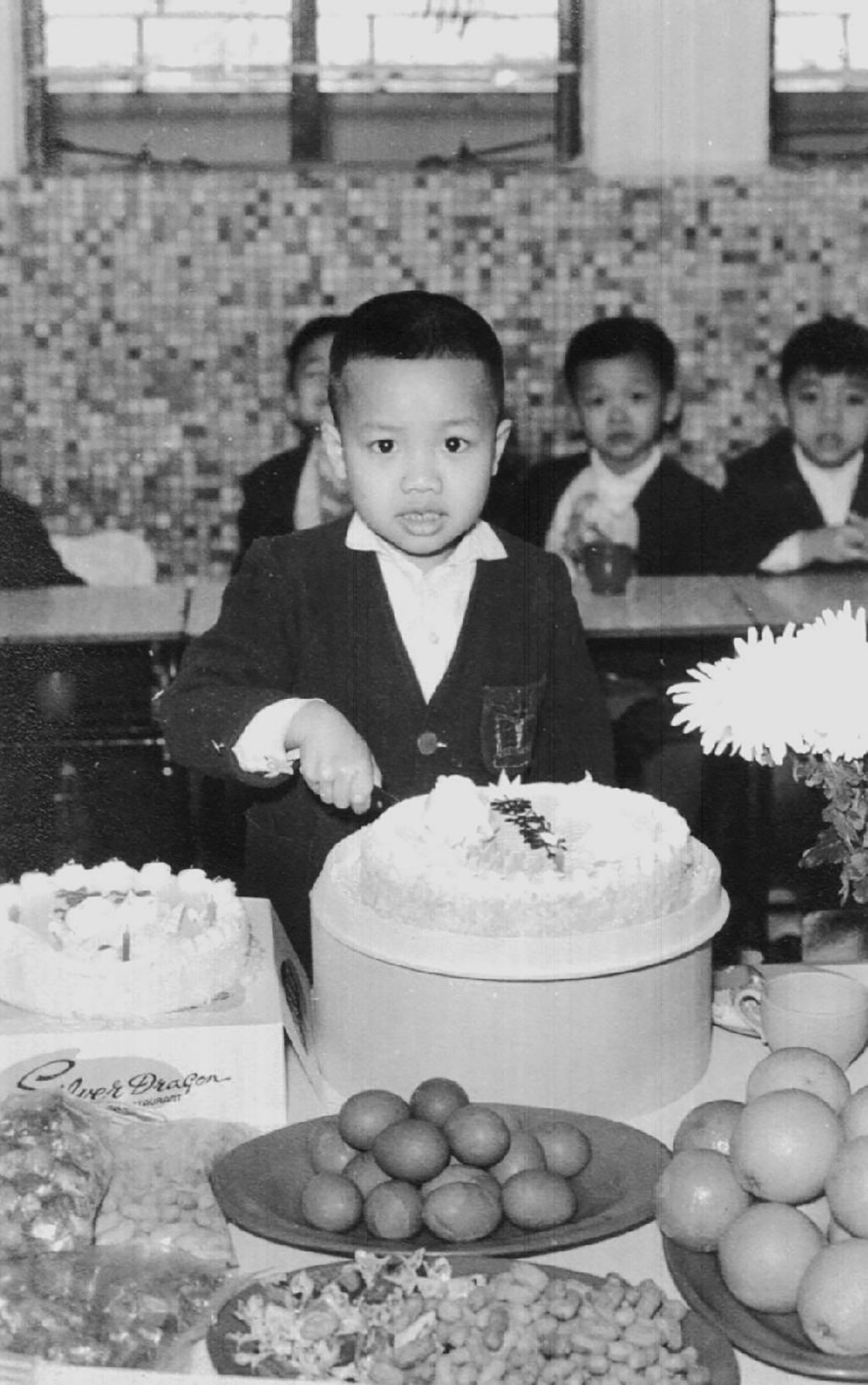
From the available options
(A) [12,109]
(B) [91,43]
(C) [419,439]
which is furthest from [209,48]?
(C) [419,439]

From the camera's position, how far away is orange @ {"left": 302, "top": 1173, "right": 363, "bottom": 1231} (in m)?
Answer: 1.23

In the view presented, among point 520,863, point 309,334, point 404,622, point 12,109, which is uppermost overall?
point 12,109

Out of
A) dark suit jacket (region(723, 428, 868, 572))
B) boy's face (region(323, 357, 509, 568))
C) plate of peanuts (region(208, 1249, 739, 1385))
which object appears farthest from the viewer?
dark suit jacket (region(723, 428, 868, 572))

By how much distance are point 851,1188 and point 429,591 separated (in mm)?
1084

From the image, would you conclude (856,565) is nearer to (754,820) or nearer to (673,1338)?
(754,820)

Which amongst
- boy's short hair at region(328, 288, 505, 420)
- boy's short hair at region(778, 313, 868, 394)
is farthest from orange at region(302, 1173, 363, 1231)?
boy's short hair at region(778, 313, 868, 394)

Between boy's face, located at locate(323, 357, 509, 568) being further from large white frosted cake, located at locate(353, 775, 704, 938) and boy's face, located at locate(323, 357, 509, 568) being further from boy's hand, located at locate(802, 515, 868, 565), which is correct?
boy's hand, located at locate(802, 515, 868, 565)

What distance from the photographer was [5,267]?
187 inches

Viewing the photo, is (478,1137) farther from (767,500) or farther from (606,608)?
(767,500)

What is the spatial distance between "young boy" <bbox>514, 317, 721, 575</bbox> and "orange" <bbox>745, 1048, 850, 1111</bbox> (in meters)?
3.15

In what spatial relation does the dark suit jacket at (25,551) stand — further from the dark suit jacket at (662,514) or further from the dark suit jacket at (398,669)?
the dark suit jacket at (398,669)

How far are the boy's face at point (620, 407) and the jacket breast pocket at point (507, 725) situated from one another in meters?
2.53

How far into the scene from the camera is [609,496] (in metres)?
4.57

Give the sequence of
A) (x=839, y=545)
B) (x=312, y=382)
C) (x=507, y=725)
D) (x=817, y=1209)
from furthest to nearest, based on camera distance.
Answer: (x=312, y=382)
(x=839, y=545)
(x=507, y=725)
(x=817, y=1209)
